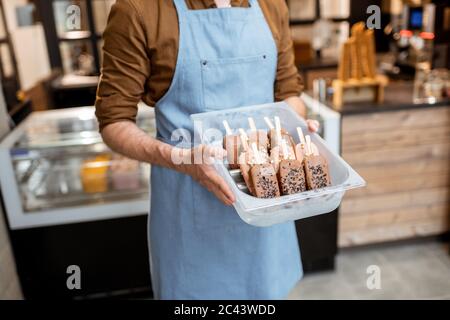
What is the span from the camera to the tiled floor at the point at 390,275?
2322 mm

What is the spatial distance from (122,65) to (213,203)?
471mm

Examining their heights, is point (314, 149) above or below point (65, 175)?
above

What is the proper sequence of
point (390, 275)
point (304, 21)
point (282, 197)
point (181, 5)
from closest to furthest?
point (282, 197)
point (181, 5)
point (390, 275)
point (304, 21)

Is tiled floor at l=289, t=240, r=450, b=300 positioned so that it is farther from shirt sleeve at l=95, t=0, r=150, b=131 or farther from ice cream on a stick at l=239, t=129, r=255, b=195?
shirt sleeve at l=95, t=0, r=150, b=131

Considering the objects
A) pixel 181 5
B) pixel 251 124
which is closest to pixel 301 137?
pixel 251 124

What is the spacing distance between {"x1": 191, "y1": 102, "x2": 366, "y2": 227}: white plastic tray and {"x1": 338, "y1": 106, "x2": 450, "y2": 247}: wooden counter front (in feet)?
3.80

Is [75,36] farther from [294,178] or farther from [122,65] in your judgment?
[294,178]

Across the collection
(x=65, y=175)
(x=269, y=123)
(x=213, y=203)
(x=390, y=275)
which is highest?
(x=269, y=123)

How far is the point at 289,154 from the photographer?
3.79ft

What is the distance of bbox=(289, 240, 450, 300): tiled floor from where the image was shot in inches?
91.4

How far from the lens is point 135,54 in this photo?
3.88ft

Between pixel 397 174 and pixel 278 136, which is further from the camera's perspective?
pixel 397 174

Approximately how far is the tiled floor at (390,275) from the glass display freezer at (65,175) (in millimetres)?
1009
